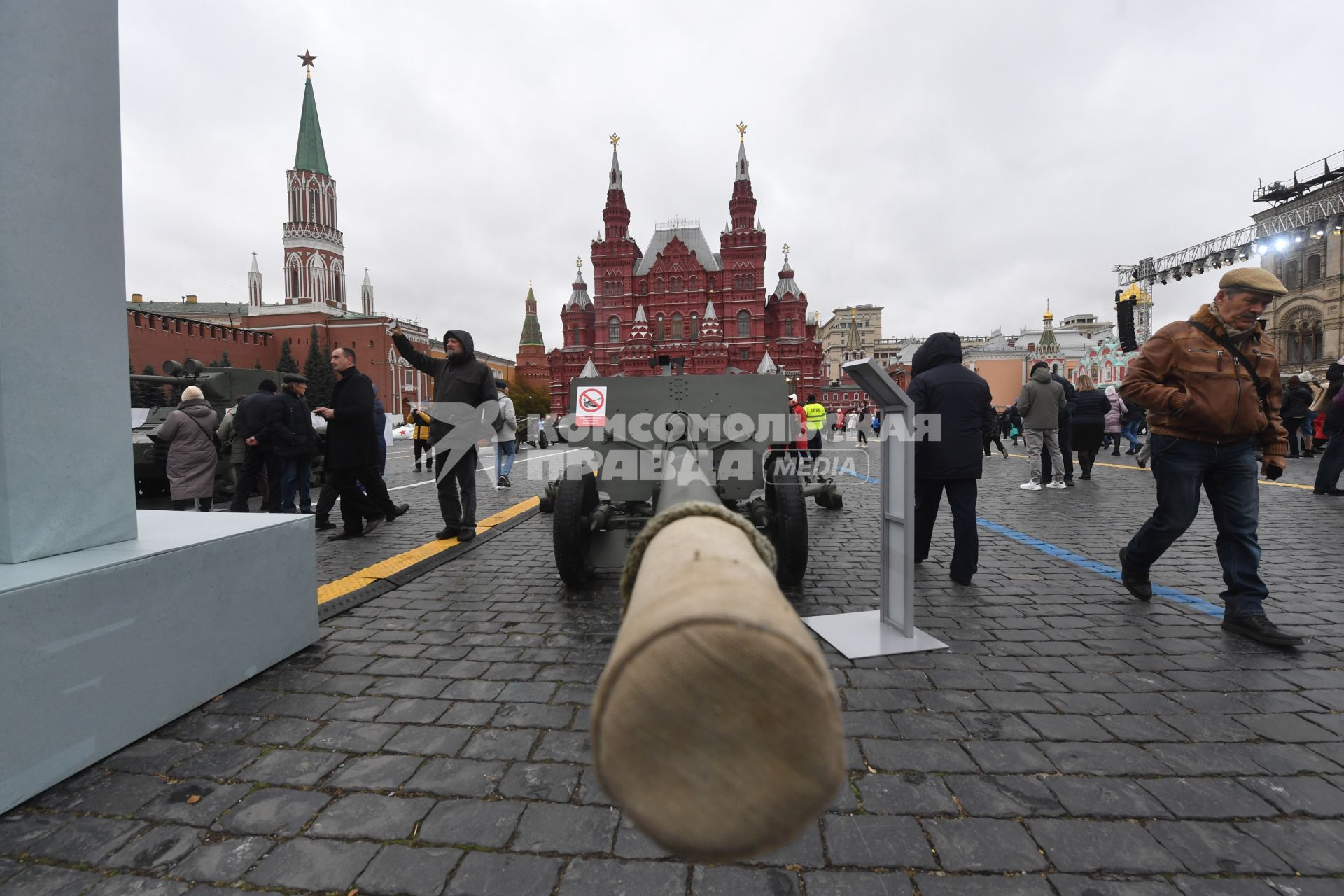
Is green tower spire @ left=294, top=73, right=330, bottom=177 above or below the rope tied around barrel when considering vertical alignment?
above

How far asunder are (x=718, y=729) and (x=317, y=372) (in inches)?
2959

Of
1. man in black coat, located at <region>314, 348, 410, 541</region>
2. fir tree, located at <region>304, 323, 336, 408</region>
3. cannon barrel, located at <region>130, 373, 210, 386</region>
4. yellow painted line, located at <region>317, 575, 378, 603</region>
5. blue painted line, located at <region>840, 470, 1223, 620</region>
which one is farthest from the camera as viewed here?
fir tree, located at <region>304, 323, 336, 408</region>

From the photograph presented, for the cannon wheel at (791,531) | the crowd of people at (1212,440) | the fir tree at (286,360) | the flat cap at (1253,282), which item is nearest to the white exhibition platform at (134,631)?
the cannon wheel at (791,531)

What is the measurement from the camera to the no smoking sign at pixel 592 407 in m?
5.05

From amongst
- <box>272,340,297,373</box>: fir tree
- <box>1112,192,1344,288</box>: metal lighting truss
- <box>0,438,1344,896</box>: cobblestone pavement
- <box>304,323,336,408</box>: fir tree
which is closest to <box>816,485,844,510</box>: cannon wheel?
<box>0,438,1344,896</box>: cobblestone pavement

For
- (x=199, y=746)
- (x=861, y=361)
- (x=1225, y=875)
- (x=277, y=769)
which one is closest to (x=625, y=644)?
(x=1225, y=875)

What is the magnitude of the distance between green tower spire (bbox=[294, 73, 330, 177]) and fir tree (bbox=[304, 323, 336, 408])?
25.4m

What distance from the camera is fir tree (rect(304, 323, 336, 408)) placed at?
61125 mm

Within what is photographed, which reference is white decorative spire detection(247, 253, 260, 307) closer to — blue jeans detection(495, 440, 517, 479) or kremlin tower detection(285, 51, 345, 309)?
kremlin tower detection(285, 51, 345, 309)

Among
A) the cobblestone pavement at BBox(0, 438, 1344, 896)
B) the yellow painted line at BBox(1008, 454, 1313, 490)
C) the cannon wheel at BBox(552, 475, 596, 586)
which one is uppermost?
the cannon wheel at BBox(552, 475, 596, 586)

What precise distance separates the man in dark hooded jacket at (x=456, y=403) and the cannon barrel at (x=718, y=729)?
17.9 ft

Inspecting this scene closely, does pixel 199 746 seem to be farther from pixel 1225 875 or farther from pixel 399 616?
pixel 1225 875

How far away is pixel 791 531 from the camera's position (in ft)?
14.1

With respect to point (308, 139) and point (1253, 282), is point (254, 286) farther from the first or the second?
point (1253, 282)
